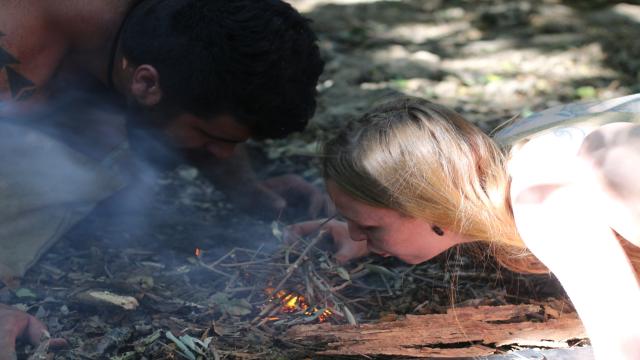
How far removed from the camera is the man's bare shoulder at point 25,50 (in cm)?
289

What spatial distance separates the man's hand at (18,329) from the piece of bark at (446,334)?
2.41ft

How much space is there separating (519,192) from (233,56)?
1.06 meters

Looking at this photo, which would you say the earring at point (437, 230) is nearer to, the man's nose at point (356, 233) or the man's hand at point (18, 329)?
the man's nose at point (356, 233)

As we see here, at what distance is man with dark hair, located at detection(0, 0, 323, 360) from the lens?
2.90 m

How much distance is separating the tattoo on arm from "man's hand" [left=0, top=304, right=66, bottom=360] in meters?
0.77

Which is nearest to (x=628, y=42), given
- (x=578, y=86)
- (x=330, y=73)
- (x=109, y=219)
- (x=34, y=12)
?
(x=578, y=86)

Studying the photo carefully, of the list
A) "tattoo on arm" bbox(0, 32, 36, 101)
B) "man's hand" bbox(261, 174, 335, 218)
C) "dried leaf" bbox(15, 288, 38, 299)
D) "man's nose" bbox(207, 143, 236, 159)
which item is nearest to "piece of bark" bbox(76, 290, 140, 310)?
"dried leaf" bbox(15, 288, 38, 299)

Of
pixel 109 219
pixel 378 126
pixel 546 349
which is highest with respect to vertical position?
pixel 378 126

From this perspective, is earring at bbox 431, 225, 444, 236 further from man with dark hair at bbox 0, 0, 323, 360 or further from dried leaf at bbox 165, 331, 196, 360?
dried leaf at bbox 165, 331, 196, 360

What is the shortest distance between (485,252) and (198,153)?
1.15 m

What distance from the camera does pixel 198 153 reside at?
11.1ft

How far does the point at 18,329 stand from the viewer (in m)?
2.60

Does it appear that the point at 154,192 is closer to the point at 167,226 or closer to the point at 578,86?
the point at 167,226

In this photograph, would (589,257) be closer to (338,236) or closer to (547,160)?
(547,160)
